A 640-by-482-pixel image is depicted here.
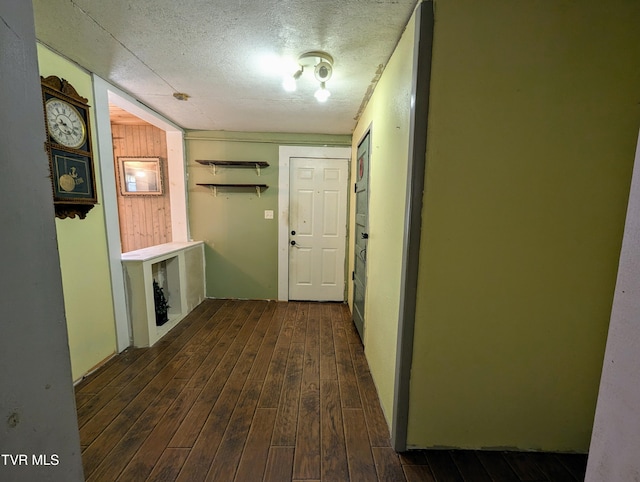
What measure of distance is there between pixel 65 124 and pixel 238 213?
6.12 feet

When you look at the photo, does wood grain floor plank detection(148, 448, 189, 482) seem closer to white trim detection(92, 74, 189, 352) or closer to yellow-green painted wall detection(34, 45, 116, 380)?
yellow-green painted wall detection(34, 45, 116, 380)

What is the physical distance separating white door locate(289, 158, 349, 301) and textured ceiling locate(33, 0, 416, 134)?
1.05m

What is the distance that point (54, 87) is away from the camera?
5.36 ft

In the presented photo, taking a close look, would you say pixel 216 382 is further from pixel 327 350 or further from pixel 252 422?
pixel 327 350

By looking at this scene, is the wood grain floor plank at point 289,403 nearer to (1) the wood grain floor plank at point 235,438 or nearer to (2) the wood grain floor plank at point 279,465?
(2) the wood grain floor plank at point 279,465

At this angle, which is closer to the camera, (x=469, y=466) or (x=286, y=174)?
(x=469, y=466)

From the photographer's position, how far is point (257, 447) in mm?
1382

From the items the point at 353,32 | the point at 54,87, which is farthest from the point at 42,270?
the point at 54,87

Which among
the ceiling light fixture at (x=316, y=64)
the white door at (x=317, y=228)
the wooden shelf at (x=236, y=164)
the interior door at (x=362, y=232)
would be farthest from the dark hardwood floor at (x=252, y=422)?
the ceiling light fixture at (x=316, y=64)

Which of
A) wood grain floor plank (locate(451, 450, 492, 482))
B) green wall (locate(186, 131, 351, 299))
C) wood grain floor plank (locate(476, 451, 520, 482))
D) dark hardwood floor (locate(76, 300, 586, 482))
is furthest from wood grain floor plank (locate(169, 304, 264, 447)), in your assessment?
wood grain floor plank (locate(476, 451, 520, 482))

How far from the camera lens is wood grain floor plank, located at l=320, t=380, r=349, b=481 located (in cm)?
126

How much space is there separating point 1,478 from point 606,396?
1.20m

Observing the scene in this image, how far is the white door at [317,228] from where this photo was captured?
132 inches

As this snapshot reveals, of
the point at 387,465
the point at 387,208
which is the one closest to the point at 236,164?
the point at 387,208
